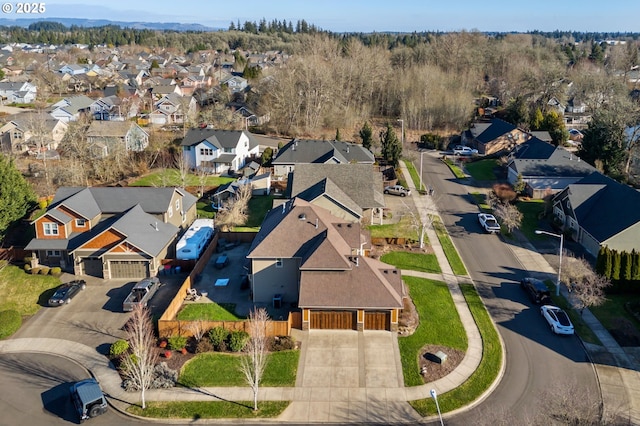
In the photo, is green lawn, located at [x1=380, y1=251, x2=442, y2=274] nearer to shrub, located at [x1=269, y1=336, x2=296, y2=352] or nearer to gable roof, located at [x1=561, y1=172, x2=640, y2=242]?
gable roof, located at [x1=561, y1=172, x2=640, y2=242]

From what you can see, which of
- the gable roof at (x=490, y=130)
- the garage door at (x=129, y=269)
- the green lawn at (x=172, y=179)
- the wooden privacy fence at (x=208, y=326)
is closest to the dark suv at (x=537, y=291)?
the wooden privacy fence at (x=208, y=326)

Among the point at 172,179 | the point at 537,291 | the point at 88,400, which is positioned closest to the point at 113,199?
the point at 172,179

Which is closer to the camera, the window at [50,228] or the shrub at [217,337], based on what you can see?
the shrub at [217,337]

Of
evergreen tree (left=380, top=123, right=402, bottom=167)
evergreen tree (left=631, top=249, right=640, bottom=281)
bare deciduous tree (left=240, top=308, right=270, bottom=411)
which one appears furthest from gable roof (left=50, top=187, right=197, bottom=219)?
evergreen tree (left=631, top=249, right=640, bottom=281)

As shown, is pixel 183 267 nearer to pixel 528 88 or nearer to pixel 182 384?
pixel 182 384

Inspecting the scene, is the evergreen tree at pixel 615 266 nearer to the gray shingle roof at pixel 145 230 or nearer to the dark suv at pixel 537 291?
the dark suv at pixel 537 291
